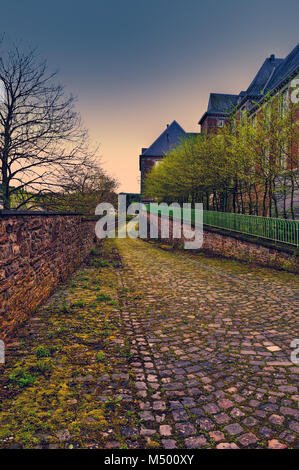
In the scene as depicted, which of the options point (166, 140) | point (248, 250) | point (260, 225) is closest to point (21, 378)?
point (248, 250)

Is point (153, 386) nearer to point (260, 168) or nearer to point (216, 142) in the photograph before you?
point (260, 168)

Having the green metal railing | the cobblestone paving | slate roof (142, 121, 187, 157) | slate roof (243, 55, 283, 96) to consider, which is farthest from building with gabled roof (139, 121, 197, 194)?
the cobblestone paving

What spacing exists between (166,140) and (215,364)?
52021 millimetres

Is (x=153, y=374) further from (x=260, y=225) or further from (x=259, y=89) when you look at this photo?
(x=259, y=89)

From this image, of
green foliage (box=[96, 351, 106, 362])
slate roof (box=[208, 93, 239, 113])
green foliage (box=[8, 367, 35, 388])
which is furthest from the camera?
slate roof (box=[208, 93, 239, 113])

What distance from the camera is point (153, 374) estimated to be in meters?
3.41

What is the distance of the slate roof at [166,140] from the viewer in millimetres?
51281

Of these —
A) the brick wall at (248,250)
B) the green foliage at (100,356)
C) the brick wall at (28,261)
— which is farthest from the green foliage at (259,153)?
the green foliage at (100,356)

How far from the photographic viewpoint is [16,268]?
4492 mm

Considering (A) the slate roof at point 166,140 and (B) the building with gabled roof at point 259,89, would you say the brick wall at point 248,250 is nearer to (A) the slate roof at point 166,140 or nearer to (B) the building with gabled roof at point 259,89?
(B) the building with gabled roof at point 259,89

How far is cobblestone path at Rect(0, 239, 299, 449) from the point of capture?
2414mm

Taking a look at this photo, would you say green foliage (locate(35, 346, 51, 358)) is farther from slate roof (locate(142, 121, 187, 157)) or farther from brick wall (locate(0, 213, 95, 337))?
slate roof (locate(142, 121, 187, 157))

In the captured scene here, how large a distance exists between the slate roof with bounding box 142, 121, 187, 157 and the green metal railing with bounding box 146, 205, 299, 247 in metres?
37.6

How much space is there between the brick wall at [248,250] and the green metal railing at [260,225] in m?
0.31
